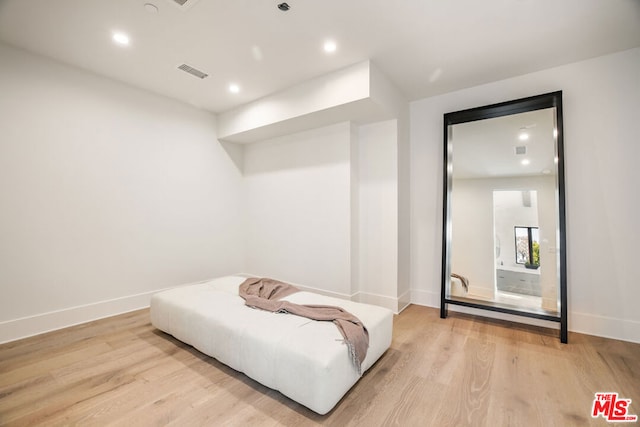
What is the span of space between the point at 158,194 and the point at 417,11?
3.51 m

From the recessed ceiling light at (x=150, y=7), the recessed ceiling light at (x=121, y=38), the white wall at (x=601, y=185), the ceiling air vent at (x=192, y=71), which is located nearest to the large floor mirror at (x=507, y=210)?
the white wall at (x=601, y=185)

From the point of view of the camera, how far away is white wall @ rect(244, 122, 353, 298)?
3393 mm

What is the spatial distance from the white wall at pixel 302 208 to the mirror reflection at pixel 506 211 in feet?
4.34

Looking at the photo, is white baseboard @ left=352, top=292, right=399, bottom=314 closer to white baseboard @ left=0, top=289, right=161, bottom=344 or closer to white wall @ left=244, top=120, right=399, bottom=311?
white wall @ left=244, top=120, right=399, bottom=311

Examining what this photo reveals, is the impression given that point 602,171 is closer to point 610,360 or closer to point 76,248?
point 610,360

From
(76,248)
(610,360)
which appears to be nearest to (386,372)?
(610,360)

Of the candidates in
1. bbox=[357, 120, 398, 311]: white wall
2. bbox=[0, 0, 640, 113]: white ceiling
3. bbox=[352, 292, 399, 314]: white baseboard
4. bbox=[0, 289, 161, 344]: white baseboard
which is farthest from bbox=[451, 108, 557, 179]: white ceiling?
bbox=[0, 289, 161, 344]: white baseboard

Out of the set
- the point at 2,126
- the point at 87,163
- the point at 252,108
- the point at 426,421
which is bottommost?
the point at 426,421

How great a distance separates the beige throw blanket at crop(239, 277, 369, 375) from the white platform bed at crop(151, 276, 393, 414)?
5cm

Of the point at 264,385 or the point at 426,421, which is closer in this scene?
the point at 426,421

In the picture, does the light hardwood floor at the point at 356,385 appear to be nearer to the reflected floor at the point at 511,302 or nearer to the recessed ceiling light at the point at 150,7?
the reflected floor at the point at 511,302

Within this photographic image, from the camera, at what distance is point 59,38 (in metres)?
2.39

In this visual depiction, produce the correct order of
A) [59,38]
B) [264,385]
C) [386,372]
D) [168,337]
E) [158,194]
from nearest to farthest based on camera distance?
1. [264,385]
2. [386,372]
3. [59,38]
4. [168,337]
5. [158,194]

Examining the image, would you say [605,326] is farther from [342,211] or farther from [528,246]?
[342,211]
